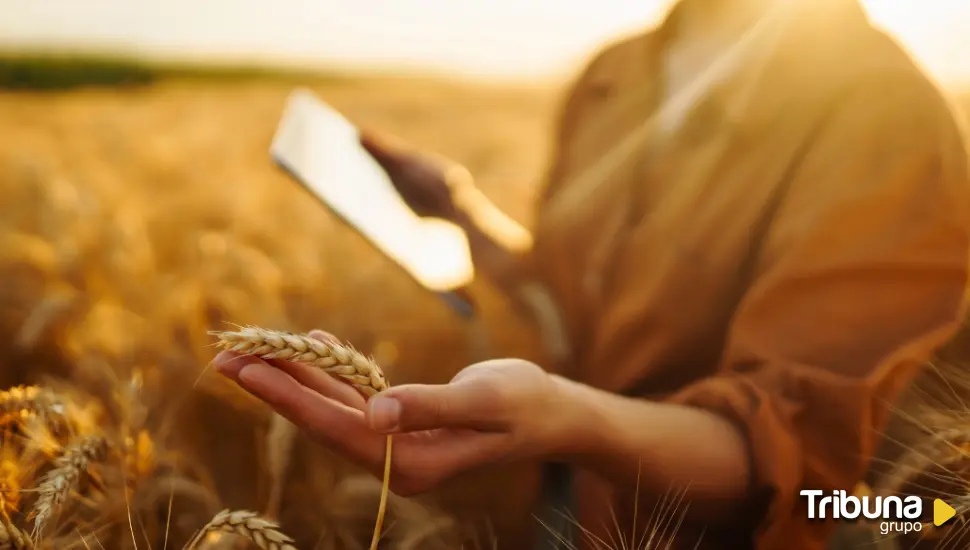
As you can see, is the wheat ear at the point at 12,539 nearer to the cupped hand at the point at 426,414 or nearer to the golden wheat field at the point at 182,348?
the golden wheat field at the point at 182,348

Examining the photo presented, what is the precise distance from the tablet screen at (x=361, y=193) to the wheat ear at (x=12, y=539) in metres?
0.42

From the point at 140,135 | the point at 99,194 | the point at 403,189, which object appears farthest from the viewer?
the point at 140,135

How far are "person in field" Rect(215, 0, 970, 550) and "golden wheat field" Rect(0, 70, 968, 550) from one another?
176mm

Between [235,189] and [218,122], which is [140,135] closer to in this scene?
[235,189]

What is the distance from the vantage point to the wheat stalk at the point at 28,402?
653 millimetres

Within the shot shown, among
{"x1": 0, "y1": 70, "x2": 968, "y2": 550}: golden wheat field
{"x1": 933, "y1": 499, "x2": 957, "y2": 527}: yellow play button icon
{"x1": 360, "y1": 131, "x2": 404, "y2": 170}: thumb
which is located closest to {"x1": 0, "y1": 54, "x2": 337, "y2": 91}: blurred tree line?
{"x1": 0, "y1": 70, "x2": 968, "y2": 550}: golden wheat field

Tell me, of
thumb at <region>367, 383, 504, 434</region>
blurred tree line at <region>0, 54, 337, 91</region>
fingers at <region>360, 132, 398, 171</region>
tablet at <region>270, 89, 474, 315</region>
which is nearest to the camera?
thumb at <region>367, 383, 504, 434</region>

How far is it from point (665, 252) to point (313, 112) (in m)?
0.54

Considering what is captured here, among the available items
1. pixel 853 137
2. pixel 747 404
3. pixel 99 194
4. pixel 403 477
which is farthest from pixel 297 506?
pixel 99 194

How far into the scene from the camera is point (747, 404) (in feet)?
2.31

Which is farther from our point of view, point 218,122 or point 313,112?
point 218,122

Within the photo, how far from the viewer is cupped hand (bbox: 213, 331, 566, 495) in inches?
20.0

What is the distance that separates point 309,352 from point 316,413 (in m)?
0.07

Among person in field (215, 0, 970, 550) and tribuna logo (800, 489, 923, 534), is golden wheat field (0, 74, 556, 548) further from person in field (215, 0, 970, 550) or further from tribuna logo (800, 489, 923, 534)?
tribuna logo (800, 489, 923, 534)
